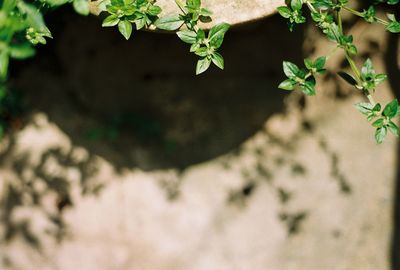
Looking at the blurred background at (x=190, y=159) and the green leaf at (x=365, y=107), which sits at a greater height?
the green leaf at (x=365, y=107)

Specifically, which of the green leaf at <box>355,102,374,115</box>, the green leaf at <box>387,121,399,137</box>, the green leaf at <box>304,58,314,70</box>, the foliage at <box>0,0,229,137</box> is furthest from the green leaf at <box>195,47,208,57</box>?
the green leaf at <box>387,121,399,137</box>

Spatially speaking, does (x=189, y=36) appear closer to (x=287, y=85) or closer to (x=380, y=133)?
(x=287, y=85)

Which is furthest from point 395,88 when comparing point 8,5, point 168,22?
point 8,5

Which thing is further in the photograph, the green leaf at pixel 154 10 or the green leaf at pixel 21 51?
the green leaf at pixel 154 10

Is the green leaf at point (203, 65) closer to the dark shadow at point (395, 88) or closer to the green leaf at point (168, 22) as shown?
the green leaf at point (168, 22)

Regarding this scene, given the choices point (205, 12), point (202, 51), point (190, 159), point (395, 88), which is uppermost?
point (205, 12)

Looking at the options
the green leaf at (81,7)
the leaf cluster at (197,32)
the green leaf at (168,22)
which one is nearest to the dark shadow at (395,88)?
the leaf cluster at (197,32)

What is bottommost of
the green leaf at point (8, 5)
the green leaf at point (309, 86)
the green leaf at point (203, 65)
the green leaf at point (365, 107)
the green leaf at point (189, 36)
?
the green leaf at point (365, 107)
